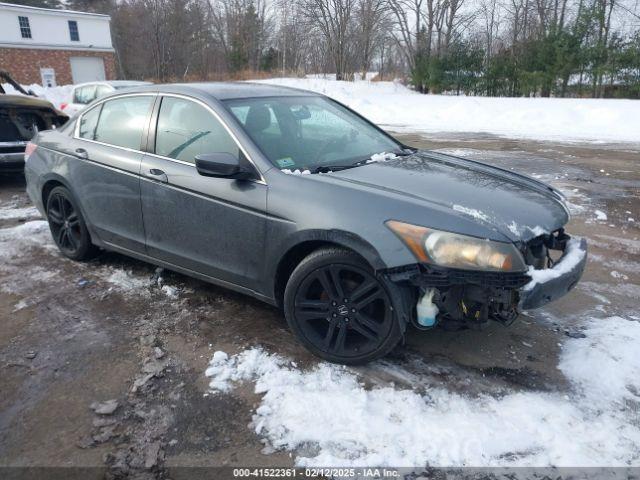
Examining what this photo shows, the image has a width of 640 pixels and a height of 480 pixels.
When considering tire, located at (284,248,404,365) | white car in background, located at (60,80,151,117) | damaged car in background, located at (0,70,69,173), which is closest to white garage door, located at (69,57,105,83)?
white car in background, located at (60,80,151,117)

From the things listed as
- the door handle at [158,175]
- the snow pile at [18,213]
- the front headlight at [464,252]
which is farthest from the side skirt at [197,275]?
the snow pile at [18,213]

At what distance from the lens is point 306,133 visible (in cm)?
379

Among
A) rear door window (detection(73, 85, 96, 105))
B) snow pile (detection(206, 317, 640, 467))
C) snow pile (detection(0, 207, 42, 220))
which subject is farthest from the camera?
rear door window (detection(73, 85, 96, 105))

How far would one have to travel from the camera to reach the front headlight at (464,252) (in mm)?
2660

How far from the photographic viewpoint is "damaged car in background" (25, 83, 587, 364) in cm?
274

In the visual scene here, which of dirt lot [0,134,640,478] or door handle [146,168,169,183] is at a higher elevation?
door handle [146,168,169,183]

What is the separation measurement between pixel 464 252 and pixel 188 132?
85.6 inches

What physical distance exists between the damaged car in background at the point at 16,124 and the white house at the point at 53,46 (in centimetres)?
3373

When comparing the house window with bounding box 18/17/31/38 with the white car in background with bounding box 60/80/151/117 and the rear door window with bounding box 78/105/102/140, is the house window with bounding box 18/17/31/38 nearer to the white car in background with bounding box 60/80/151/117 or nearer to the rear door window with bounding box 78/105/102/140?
the white car in background with bounding box 60/80/151/117

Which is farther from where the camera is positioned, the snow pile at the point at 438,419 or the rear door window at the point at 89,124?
the rear door window at the point at 89,124

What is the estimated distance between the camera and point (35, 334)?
356 centimetres

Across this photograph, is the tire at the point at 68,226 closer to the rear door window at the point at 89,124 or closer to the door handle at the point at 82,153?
the door handle at the point at 82,153

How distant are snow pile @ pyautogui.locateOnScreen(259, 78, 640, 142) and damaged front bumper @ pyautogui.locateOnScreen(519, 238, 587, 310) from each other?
12.3 metres

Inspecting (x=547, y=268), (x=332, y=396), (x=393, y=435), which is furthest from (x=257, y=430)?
(x=547, y=268)
